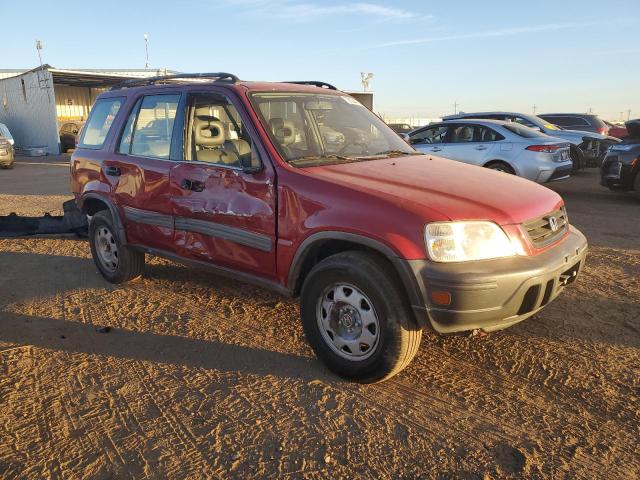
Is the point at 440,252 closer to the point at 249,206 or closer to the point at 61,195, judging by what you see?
the point at 249,206

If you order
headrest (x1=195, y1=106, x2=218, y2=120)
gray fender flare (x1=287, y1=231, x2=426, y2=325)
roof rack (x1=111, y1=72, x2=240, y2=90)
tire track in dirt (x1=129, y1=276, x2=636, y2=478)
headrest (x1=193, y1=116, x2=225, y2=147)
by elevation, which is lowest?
tire track in dirt (x1=129, y1=276, x2=636, y2=478)

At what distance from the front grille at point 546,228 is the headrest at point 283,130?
166cm

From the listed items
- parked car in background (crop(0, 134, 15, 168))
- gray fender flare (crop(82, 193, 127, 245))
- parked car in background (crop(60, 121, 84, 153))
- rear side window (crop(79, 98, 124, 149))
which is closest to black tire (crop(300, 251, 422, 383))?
gray fender flare (crop(82, 193, 127, 245))

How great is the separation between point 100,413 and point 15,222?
5470 millimetres

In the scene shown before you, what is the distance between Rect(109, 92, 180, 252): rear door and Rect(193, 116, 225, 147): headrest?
28 centimetres

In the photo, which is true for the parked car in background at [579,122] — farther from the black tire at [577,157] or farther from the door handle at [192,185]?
the door handle at [192,185]

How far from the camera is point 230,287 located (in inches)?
194

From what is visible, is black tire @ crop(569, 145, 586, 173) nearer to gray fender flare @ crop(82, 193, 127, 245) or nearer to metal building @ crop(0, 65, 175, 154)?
gray fender flare @ crop(82, 193, 127, 245)

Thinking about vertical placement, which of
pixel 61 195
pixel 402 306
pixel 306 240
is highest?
pixel 306 240

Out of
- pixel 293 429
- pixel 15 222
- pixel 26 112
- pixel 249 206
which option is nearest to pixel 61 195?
pixel 15 222

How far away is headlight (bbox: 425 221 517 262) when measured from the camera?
2.76 meters

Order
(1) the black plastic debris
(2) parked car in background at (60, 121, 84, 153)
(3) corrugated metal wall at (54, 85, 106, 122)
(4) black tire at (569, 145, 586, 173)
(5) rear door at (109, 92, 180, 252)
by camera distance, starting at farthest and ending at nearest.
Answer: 1. (3) corrugated metal wall at (54, 85, 106, 122)
2. (2) parked car in background at (60, 121, 84, 153)
3. (4) black tire at (569, 145, 586, 173)
4. (1) the black plastic debris
5. (5) rear door at (109, 92, 180, 252)

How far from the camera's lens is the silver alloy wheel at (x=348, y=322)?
3035 mm

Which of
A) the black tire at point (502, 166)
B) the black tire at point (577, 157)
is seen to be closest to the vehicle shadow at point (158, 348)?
the black tire at point (502, 166)
